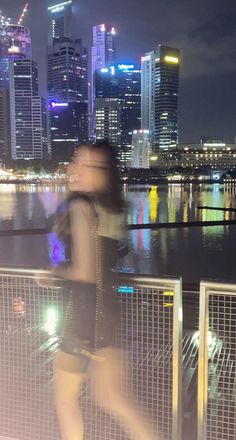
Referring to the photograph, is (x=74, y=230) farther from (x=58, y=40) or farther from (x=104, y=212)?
(x=58, y=40)

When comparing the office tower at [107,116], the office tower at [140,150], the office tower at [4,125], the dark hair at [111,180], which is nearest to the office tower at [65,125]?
the office tower at [107,116]

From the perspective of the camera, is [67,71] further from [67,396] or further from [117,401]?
[67,396]

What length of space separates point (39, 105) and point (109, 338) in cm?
18001

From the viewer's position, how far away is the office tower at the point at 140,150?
15812 centimetres

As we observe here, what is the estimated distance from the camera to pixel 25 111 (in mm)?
167750

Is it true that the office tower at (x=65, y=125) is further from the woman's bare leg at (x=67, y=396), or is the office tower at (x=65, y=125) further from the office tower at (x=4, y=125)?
the woman's bare leg at (x=67, y=396)

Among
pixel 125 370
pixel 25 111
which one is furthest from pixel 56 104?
pixel 125 370

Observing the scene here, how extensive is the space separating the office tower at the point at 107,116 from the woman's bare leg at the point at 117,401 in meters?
119

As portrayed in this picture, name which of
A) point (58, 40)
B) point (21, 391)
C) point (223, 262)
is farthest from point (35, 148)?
point (21, 391)

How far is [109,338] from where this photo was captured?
237cm

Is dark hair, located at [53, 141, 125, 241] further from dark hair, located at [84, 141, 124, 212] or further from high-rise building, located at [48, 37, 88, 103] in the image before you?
high-rise building, located at [48, 37, 88, 103]

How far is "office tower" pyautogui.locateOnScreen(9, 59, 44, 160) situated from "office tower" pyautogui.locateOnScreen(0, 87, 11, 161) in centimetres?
147

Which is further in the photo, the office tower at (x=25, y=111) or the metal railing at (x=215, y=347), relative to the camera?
the office tower at (x=25, y=111)

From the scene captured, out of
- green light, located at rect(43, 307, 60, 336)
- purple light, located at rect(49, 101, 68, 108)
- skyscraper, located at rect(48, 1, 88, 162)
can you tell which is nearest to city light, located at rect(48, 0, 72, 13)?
skyscraper, located at rect(48, 1, 88, 162)
